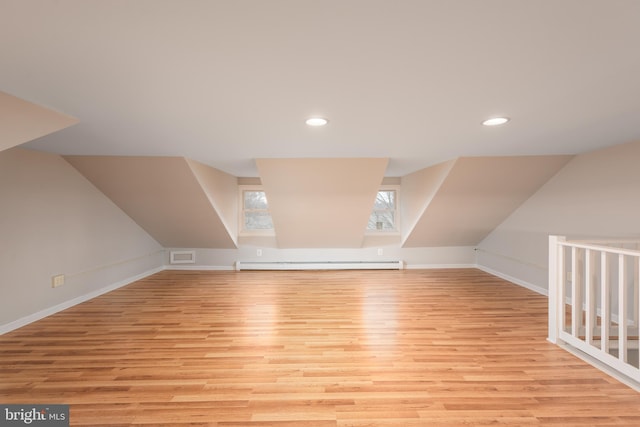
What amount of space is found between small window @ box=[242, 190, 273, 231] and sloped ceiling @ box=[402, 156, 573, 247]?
2.76 meters

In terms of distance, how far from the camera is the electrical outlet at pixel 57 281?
3104mm

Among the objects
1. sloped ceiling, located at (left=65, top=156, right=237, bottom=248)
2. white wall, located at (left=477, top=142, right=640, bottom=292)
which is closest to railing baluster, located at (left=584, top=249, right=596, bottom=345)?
white wall, located at (left=477, top=142, right=640, bottom=292)

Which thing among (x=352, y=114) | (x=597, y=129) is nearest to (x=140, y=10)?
(x=352, y=114)

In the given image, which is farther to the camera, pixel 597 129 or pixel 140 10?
pixel 597 129

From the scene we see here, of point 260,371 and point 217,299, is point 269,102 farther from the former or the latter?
point 217,299

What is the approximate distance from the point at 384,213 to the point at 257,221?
2607 millimetres

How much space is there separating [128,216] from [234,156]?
2.47 meters

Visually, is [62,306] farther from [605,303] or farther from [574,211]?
[574,211]

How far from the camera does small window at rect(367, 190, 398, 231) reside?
5472mm

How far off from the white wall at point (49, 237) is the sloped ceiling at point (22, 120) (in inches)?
50.3

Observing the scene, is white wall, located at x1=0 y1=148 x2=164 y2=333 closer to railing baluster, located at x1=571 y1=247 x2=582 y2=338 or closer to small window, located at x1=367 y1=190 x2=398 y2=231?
small window, located at x1=367 y1=190 x2=398 y2=231

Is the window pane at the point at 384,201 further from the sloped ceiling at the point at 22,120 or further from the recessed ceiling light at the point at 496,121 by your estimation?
the sloped ceiling at the point at 22,120

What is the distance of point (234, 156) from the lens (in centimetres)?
322

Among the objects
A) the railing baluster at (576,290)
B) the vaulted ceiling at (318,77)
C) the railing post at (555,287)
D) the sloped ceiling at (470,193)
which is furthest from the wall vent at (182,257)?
the railing baluster at (576,290)
